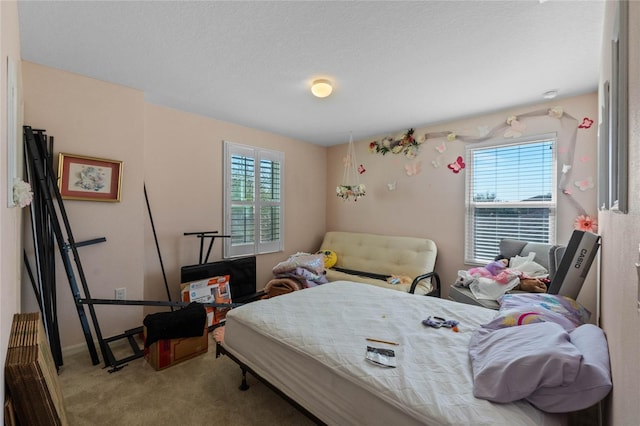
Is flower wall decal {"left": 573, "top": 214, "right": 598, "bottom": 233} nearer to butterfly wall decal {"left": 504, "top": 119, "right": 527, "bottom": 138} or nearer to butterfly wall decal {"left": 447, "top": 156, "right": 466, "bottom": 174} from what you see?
butterfly wall decal {"left": 504, "top": 119, "right": 527, "bottom": 138}

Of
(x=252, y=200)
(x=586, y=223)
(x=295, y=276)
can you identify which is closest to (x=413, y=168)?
(x=586, y=223)

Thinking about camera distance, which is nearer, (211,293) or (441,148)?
(211,293)

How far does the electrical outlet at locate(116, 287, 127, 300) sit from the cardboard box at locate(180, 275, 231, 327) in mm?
495

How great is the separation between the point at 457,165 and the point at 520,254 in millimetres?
1237

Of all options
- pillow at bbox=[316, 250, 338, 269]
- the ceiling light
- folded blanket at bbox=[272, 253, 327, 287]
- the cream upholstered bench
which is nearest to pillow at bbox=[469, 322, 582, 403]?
the cream upholstered bench

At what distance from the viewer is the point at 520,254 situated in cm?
300

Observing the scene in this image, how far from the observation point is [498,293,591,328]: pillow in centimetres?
167

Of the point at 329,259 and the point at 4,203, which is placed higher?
the point at 4,203

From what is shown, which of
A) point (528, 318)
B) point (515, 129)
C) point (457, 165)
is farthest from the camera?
point (457, 165)

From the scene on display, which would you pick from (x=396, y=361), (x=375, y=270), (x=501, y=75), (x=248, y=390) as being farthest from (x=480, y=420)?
(x=375, y=270)

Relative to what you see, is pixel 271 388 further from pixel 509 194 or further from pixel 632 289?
pixel 509 194

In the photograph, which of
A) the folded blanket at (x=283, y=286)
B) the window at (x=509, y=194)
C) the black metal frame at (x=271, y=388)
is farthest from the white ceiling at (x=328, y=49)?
the black metal frame at (x=271, y=388)

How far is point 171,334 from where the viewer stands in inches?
91.1

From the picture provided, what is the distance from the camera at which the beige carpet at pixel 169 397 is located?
1.75m
